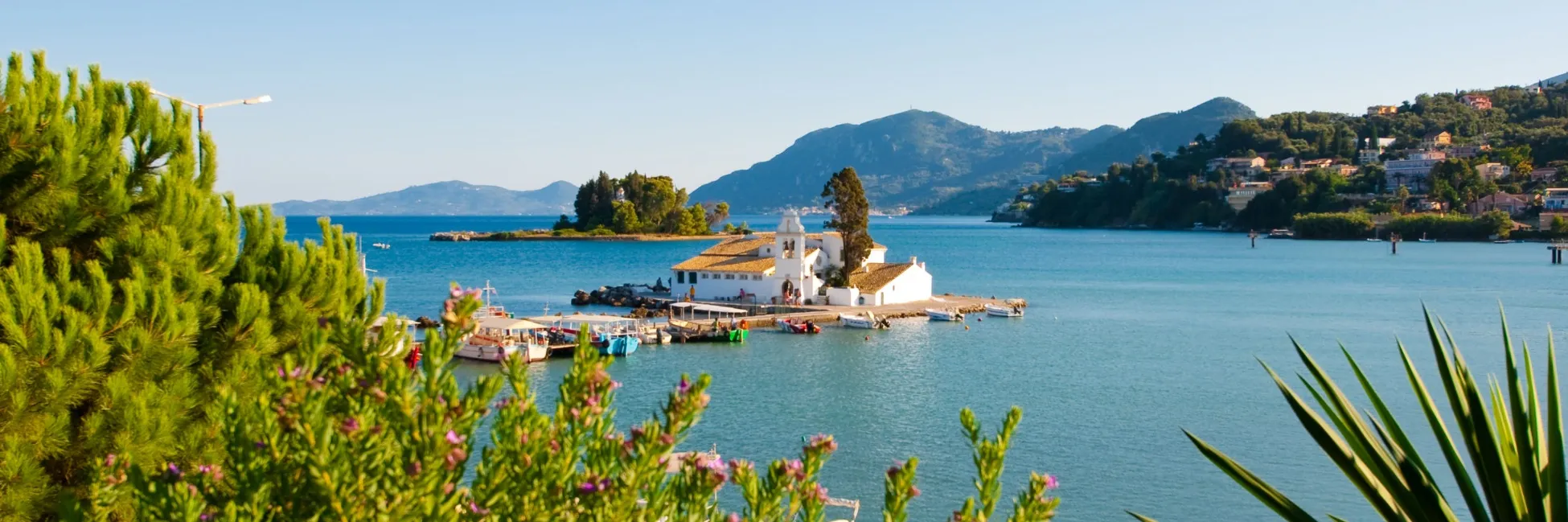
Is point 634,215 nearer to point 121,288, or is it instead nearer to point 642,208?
point 642,208

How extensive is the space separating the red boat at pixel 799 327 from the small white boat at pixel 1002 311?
967 centimetres

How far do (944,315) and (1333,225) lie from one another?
107224 millimetres

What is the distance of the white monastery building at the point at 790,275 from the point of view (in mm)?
50781

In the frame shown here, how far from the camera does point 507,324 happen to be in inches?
1523

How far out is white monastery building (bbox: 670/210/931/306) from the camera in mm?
50781

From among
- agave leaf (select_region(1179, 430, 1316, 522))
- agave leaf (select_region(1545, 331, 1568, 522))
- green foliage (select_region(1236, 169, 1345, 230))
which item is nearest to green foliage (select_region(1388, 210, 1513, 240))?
green foliage (select_region(1236, 169, 1345, 230))

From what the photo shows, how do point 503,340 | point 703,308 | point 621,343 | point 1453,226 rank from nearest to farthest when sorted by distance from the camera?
point 503,340 → point 621,343 → point 703,308 → point 1453,226

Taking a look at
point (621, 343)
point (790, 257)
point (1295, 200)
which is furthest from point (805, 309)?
point (1295, 200)

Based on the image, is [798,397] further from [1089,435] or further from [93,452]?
[93,452]

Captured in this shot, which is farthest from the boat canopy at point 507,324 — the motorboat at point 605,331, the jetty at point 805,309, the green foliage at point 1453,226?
the green foliage at point 1453,226

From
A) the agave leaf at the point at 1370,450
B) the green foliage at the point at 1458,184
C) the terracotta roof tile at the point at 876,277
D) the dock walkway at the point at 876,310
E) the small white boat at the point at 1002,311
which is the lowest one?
the small white boat at the point at 1002,311

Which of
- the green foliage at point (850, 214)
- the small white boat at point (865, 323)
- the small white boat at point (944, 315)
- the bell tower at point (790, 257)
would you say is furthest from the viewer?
the green foliage at point (850, 214)

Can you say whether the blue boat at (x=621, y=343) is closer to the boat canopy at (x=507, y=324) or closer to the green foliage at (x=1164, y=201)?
the boat canopy at (x=507, y=324)

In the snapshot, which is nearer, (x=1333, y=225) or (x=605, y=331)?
(x=605, y=331)
